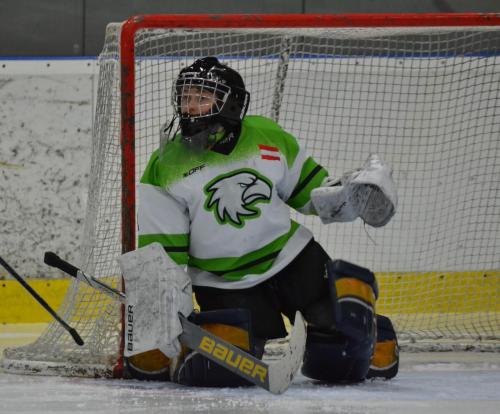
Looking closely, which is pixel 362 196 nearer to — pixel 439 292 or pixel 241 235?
pixel 241 235

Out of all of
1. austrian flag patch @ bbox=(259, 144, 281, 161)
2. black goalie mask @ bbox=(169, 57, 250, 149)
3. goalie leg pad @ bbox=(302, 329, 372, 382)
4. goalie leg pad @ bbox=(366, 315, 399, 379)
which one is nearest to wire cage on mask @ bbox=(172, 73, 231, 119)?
black goalie mask @ bbox=(169, 57, 250, 149)

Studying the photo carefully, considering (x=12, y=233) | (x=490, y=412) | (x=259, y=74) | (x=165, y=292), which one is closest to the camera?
(x=490, y=412)

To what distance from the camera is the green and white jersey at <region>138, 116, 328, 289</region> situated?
2.77 metres

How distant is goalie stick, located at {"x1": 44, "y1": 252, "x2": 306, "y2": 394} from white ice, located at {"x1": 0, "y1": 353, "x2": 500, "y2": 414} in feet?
0.12

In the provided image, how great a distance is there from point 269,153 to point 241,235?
23 cm

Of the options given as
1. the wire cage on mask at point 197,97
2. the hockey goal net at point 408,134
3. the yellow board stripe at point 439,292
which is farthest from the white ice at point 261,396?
the yellow board stripe at point 439,292

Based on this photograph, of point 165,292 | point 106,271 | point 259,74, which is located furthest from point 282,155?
point 259,74

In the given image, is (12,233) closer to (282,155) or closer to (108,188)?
(108,188)

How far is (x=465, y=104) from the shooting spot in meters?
4.40

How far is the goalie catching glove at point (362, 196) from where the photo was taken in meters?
2.59

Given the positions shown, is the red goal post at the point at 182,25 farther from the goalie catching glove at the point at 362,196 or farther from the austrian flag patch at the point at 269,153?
the goalie catching glove at the point at 362,196

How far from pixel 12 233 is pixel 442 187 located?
1846 mm

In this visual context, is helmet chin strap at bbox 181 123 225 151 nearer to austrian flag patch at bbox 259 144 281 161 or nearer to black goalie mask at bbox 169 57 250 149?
black goalie mask at bbox 169 57 250 149

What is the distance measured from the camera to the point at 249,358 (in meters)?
2.57
